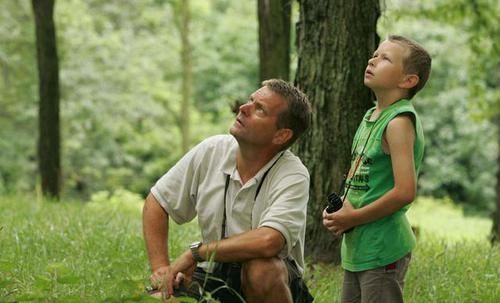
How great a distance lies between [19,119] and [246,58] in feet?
33.8

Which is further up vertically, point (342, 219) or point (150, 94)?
point (342, 219)

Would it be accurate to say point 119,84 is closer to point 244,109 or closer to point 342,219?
point 244,109

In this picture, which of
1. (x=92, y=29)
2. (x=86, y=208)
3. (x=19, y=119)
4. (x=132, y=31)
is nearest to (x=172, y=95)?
(x=132, y=31)

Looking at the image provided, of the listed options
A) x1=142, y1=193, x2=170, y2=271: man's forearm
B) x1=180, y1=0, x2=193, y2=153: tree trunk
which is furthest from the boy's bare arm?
x1=180, y1=0, x2=193, y2=153: tree trunk

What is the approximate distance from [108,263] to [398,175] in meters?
2.50

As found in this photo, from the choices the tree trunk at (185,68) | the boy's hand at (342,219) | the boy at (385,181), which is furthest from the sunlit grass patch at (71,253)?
the tree trunk at (185,68)

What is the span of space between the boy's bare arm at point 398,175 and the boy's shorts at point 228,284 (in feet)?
→ 1.62

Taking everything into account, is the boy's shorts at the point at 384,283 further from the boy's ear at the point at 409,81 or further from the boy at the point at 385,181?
the boy's ear at the point at 409,81

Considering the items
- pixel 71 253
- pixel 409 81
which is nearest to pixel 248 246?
pixel 409 81

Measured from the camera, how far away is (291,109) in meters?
3.79

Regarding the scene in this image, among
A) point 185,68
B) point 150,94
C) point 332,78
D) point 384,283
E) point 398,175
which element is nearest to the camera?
point 398,175

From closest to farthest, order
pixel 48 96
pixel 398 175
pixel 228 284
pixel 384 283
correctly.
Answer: pixel 398 175, pixel 384 283, pixel 228 284, pixel 48 96

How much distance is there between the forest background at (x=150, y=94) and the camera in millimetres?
20656

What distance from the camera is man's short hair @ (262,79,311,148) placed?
3.78 m
